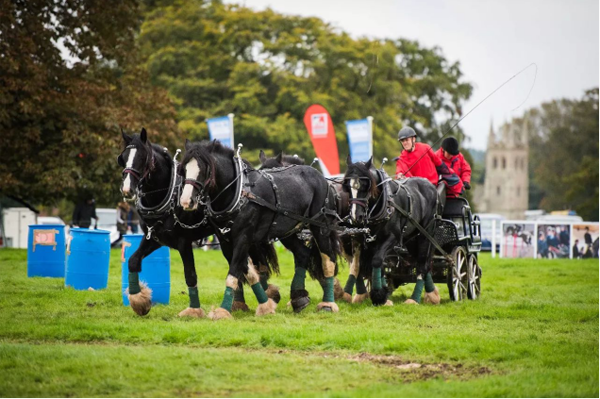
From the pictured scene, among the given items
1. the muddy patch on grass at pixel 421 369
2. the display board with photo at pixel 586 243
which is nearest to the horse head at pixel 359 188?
the muddy patch on grass at pixel 421 369

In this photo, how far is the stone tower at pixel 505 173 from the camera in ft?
408

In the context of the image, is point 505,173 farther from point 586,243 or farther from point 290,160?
point 290,160

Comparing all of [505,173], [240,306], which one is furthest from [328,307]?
[505,173]

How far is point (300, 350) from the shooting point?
8492 millimetres

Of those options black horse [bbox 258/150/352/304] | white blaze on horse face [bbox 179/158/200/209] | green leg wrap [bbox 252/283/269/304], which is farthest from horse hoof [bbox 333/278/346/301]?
white blaze on horse face [bbox 179/158/200/209]

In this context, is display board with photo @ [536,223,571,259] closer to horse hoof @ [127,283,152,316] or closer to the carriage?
the carriage

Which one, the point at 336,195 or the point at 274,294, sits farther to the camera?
the point at 336,195

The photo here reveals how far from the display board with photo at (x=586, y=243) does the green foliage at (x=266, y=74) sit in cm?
1687

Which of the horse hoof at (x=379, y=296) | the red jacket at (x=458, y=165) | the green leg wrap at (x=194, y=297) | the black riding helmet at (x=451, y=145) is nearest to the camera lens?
the green leg wrap at (x=194, y=297)

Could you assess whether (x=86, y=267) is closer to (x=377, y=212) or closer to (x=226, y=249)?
(x=226, y=249)

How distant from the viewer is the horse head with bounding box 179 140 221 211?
9914 millimetres

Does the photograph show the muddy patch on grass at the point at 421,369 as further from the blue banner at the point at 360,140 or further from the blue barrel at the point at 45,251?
the blue banner at the point at 360,140

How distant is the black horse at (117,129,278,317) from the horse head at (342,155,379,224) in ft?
6.24

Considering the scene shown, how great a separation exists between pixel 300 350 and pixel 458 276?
5635 millimetres
